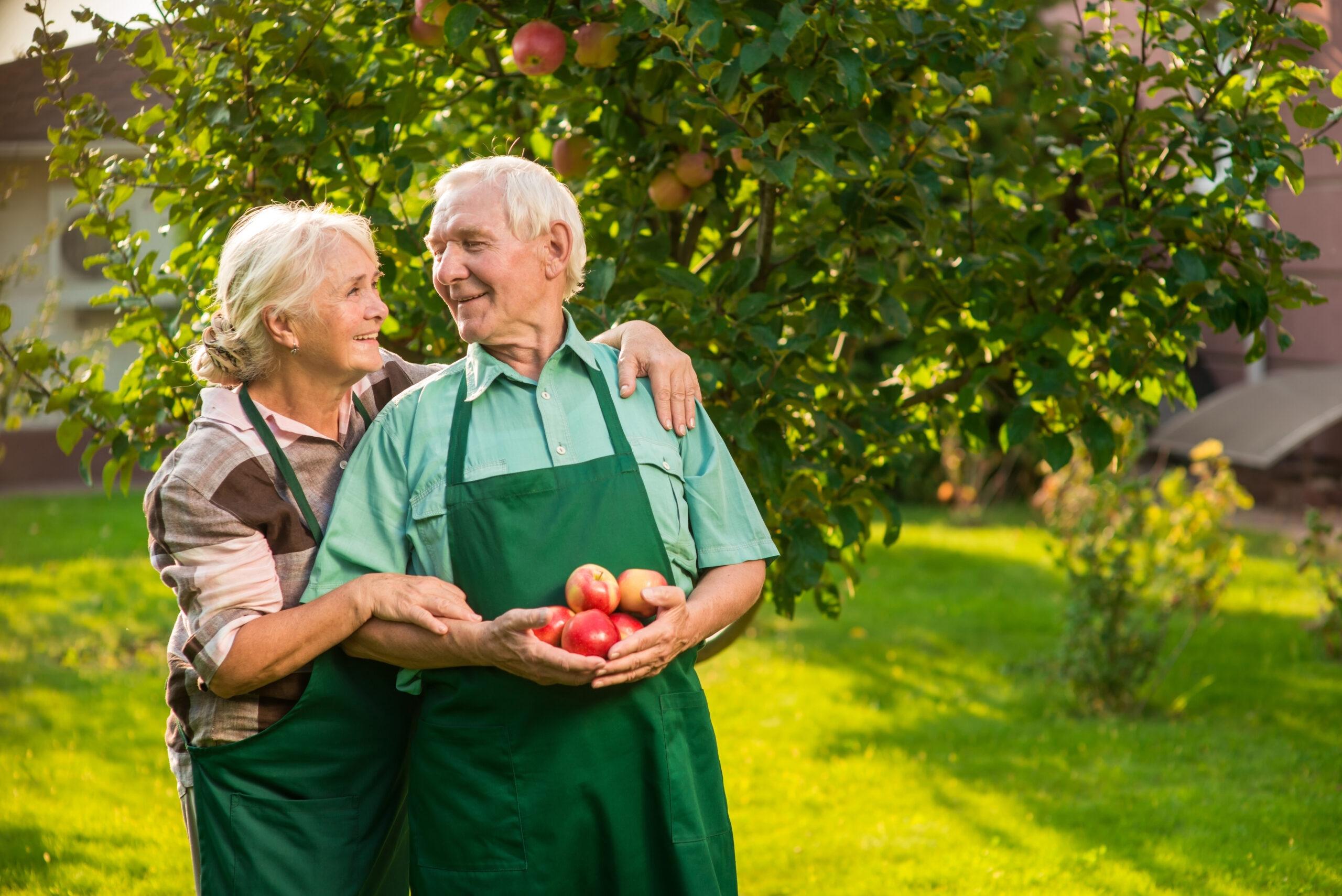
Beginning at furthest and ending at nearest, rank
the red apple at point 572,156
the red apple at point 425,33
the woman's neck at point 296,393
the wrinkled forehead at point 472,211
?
the red apple at point 572,156
the red apple at point 425,33
the woman's neck at point 296,393
the wrinkled forehead at point 472,211

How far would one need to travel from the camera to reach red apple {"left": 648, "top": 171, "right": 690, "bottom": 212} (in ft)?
9.39

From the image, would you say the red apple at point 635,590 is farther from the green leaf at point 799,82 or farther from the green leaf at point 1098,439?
the green leaf at point 1098,439

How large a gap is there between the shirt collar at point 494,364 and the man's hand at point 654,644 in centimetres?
41

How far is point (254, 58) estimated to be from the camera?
8.63 ft

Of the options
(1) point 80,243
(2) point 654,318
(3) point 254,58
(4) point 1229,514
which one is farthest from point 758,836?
(1) point 80,243

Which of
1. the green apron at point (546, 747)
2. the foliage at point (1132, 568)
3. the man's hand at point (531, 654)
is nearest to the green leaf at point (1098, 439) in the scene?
the green apron at point (546, 747)

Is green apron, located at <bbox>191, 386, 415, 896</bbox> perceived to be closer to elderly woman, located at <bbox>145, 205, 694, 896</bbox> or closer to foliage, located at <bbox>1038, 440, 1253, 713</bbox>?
elderly woman, located at <bbox>145, 205, 694, 896</bbox>

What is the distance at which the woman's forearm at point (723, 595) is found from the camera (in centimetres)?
191

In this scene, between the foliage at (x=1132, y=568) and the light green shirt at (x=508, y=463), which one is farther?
the foliage at (x=1132, y=568)

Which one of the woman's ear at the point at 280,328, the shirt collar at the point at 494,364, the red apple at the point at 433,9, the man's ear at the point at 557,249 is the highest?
the red apple at the point at 433,9

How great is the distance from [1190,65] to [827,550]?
52.6 inches

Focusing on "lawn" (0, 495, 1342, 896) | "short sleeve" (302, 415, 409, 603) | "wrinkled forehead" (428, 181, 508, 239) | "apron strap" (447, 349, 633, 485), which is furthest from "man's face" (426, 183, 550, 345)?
"lawn" (0, 495, 1342, 896)

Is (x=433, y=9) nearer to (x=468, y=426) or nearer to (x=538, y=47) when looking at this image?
(x=538, y=47)

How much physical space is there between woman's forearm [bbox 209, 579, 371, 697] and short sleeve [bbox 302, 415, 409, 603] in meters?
0.05
